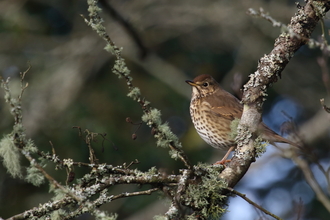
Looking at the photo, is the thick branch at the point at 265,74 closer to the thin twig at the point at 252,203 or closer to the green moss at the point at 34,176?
the thin twig at the point at 252,203

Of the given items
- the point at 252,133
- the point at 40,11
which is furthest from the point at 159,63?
the point at 252,133

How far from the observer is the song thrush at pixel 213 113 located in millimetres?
5059

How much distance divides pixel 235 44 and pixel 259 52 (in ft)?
1.71

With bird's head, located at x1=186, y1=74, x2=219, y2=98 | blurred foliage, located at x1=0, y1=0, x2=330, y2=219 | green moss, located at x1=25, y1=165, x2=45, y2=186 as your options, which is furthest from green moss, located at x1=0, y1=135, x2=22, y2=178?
blurred foliage, located at x1=0, y1=0, x2=330, y2=219

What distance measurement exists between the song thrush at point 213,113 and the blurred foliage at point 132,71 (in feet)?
3.40

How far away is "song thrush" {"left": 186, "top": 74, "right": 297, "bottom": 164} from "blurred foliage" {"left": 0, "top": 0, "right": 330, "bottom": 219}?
1.04 metres

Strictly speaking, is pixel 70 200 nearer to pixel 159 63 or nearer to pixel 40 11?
pixel 159 63

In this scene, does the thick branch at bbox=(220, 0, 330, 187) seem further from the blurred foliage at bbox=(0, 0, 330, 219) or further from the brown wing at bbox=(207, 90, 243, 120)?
the blurred foliage at bbox=(0, 0, 330, 219)

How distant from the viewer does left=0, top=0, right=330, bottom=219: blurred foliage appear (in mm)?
6781

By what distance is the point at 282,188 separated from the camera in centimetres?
720

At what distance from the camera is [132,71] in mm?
7750

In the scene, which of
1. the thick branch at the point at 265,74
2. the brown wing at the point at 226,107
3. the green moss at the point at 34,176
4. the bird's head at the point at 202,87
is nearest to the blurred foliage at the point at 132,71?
the bird's head at the point at 202,87

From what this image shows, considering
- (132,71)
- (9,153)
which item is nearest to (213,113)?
(132,71)

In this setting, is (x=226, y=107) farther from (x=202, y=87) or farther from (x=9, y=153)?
(x=9, y=153)
